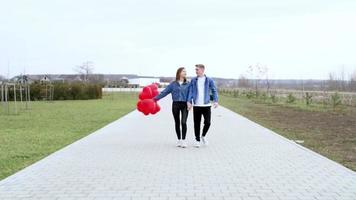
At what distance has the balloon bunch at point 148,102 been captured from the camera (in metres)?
10.7

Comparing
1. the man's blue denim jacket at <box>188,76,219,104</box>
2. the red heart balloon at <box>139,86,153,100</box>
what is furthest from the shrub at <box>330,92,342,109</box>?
the man's blue denim jacket at <box>188,76,219,104</box>

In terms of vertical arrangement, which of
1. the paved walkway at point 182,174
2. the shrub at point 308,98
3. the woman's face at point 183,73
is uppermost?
the woman's face at point 183,73

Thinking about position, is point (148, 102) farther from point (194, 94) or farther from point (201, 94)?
point (201, 94)

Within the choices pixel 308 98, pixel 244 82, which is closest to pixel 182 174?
pixel 308 98

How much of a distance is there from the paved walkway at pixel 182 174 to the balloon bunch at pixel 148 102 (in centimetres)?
77

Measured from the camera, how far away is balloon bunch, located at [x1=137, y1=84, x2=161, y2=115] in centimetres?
1071

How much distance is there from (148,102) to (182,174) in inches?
161

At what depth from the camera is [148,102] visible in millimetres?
10711

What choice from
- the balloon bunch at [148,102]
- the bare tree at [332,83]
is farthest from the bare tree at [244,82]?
the balloon bunch at [148,102]

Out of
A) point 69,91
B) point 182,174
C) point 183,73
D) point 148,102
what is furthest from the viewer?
point 69,91

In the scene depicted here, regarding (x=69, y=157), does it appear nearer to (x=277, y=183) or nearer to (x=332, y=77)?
(x=277, y=183)

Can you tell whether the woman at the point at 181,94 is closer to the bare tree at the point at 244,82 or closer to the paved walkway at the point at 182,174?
the paved walkway at the point at 182,174

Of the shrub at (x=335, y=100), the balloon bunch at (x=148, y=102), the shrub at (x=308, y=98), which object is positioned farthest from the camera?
the shrub at (x=308, y=98)

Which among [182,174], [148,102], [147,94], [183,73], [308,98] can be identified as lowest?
[182,174]
